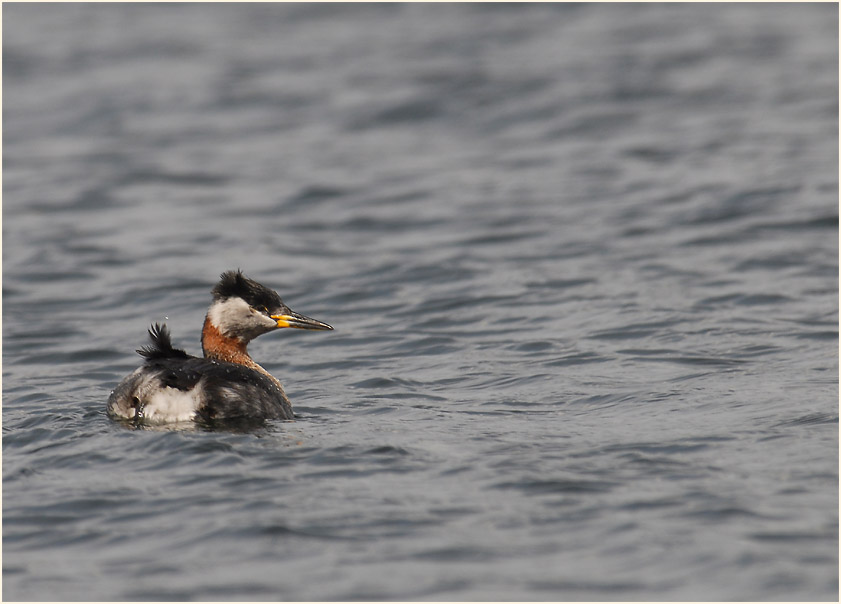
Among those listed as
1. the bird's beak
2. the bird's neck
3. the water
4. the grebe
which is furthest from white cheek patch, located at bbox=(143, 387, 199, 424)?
the bird's beak

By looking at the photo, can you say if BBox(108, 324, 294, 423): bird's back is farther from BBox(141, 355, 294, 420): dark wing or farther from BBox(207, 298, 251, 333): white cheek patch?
BBox(207, 298, 251, 333): white cheek patch

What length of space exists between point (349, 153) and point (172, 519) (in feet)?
44.2

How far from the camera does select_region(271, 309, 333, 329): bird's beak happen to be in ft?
32.3

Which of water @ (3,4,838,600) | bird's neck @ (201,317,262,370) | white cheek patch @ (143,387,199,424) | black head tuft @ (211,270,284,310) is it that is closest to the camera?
water @ (3,4,838,600)

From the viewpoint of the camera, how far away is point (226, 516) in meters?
6.98

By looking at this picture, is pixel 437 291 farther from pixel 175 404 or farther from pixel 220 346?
pixel 175 404

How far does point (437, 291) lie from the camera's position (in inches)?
545

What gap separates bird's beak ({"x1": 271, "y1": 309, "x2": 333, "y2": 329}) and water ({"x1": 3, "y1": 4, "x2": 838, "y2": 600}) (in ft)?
1.94

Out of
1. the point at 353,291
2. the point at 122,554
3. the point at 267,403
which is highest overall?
the point at 353,291

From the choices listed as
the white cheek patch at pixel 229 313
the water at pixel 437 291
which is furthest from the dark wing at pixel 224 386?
the white cheek patch at pixel 229 313

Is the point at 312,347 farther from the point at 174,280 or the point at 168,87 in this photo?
the point at 168,87

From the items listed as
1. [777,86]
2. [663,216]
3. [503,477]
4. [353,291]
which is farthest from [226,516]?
[777,86]

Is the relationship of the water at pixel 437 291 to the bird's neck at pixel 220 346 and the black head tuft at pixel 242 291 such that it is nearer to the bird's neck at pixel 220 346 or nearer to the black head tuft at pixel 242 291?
the bird's neck at pixel 220 346

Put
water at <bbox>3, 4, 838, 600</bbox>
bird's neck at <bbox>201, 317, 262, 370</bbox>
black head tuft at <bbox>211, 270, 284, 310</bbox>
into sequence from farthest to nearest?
1. bird's neck at <bbox>201, 317, 262, 370</bbox>
2. black head tuft at <bbox>211, 270, 284, 310</bbox>
3. water at <bbox>3, 4, 838, 600</bbox>
